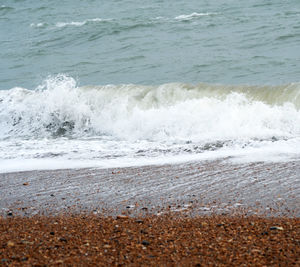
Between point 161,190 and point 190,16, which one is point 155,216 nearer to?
point 161,190

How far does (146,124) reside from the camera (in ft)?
27.7

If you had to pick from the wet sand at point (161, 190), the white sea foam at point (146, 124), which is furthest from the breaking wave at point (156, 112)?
the wet sand at point (161, 190)

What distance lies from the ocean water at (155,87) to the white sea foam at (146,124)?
0.06ft

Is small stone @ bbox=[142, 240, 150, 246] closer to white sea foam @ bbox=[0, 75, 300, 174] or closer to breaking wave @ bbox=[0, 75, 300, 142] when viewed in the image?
white sea foam @ bbox=[0, 75, 300, 174]

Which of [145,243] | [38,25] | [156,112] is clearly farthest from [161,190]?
[38,25]

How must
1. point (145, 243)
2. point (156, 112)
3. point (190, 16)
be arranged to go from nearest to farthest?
point (145, 243) < point (156, 112) < point (190, 16)

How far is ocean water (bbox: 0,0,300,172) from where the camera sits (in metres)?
7.01

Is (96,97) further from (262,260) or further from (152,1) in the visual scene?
(152,1)

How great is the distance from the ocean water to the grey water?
0.04 metres

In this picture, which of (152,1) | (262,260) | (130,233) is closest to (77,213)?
(130,233)

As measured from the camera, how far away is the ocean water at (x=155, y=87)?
7.01 metres

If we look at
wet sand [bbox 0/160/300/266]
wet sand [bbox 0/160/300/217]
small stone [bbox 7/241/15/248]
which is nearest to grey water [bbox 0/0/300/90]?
wet sand [bbox 0/160/300/217]

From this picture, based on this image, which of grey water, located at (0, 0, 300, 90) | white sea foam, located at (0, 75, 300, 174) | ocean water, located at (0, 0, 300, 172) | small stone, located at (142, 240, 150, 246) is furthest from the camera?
grey water, located at (0, 0, 300, 90)

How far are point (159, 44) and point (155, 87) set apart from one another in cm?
438
